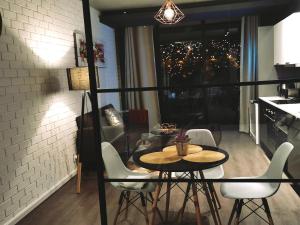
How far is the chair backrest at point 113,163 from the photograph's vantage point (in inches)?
94.5

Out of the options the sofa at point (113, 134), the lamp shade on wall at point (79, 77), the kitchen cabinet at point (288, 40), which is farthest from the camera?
the sofa at point (113, 134)

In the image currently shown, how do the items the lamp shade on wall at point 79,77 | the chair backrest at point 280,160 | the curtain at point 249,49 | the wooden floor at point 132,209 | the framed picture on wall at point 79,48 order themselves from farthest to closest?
the curtain at point 249,49
the framed picture on wall at point 79,48
the lamp shade on wall at point 79,77
the wooden floor at point 132,209
the chair backrest at point 280,160

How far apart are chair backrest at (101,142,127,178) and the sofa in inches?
35.8

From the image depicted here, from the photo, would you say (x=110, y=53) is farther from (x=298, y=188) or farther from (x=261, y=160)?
(x=298, y=188)

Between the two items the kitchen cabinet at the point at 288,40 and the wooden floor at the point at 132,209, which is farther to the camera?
the kitchen cabinet at the point at 288,40

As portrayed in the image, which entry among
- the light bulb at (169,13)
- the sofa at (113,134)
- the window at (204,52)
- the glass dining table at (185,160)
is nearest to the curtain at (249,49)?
the window at (204,52)

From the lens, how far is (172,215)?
106 inches

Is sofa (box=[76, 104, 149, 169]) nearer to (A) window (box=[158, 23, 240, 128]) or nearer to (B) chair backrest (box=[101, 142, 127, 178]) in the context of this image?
(B) chair backrest (box=[101, 142, 127, 178])

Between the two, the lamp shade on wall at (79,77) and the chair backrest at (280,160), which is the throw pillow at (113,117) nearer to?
the lamp shade on wall at (79,77)

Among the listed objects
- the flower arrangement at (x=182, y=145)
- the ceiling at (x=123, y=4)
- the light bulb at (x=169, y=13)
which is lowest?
the flower arrangement at (x=182, y=145)

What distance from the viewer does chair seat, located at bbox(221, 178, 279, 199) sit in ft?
6.68

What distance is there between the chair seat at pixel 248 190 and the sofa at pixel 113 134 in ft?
4.98

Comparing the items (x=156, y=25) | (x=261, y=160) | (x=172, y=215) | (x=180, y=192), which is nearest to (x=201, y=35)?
(x=156, y=25)

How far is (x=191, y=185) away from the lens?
2.58 meters
